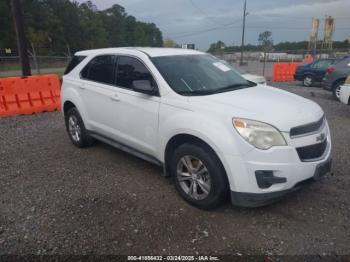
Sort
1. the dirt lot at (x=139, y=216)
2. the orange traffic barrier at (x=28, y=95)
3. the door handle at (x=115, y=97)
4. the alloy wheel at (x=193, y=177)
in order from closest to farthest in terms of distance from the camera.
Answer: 1. the dirt lot at (x=139, y=216)
2. the alloy wheel at (x=193, y=177)
3. the door handle at (x=115, y=97)
4. the orange traffic barrier at (x=28, y=95)

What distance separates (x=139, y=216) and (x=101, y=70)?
2.55m

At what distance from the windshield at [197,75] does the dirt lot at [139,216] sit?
139 cm

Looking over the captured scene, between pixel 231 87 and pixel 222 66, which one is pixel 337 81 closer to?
pixel 222 66

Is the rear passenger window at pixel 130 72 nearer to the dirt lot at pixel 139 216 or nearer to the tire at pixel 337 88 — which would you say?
the dirt lot at pixel 139 216

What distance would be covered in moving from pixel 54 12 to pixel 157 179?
63793mm

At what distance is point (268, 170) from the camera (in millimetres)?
3162

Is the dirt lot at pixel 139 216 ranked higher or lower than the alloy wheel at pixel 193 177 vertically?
lower

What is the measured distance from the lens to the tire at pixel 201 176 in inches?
134

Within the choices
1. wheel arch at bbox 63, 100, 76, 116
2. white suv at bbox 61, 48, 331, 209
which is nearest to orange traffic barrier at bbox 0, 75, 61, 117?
wheel arch at bbox 63, 100, 76, 116

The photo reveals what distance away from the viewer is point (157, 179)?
4.57m

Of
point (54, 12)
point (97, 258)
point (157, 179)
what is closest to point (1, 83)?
point (157, 179)

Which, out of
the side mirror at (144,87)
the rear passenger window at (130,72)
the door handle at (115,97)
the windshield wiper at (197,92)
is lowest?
the door handle at (115,97)

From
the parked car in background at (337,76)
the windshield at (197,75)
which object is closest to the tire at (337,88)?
the parked car in background at (337,76)

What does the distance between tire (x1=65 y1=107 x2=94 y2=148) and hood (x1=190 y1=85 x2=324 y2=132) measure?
106 inches
